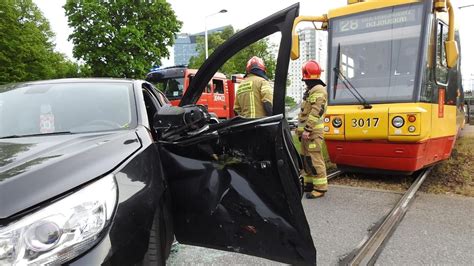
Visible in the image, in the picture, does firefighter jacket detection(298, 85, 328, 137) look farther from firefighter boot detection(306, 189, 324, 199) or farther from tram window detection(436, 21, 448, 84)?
tram window detection(436, 21, 448, 84)

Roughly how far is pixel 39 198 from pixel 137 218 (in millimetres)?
464

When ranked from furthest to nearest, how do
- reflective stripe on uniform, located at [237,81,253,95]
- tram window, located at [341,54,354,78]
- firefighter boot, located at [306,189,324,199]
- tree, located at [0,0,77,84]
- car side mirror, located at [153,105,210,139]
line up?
tree, located at [0,0,77,84]
tram window, located at [341,54,354,78]
firefighter boot, located at [306,189,324,199]
reflective stripe on uniform, located at [237,81,253,95]
car side mirror, located at [153,105,210,139]

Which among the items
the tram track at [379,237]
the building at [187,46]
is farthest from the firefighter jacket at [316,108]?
the building at [187,46]

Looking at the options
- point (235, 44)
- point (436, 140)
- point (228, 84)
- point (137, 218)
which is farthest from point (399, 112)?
point (228, 84)

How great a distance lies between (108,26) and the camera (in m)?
23.3

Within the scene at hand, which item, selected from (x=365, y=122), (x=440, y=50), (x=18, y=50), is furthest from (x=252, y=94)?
(x=18, y=50)

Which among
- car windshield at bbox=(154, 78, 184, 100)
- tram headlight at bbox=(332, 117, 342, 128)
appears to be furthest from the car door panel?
car windshield at bbox=(154, 78, 184, 100)

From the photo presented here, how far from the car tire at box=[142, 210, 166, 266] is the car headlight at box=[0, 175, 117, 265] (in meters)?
0.41

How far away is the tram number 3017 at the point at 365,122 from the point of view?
6141 mm

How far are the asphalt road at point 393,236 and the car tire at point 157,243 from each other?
118cm

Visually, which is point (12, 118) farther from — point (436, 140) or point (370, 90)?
point (436, 140)

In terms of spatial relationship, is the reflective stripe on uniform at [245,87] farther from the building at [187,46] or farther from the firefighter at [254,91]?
the building at [187,46]

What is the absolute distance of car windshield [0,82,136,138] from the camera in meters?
2.66

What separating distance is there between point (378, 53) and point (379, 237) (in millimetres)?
3604
